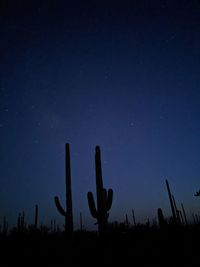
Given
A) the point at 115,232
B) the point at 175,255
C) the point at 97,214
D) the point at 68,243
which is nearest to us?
the point at 97,214

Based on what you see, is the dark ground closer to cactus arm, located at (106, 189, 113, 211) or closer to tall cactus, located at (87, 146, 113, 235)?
tall cactus, located at (87, 146, 113, 235)

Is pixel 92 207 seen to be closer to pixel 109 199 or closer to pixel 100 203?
pixel 100 203

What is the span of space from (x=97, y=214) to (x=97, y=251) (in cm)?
212

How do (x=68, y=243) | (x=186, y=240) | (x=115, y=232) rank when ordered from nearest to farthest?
(x=68, y=243)
(x=186, y=240)
(x=115, y=232)

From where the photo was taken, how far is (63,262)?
8.14m

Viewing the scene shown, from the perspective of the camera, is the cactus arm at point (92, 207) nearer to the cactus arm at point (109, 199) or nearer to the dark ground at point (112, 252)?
the cactus arm at point (109, 199)

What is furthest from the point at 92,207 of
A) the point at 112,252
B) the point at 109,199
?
the point at 112,252

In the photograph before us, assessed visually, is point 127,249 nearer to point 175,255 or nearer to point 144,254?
point 144,254

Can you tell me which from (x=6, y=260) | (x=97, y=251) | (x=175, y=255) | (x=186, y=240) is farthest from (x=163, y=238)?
(x=6, y=260)

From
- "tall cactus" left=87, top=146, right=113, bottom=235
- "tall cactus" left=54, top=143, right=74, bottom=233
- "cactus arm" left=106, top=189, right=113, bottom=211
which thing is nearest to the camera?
"tall cactus" left=87, top=146, right=113, bottom=235

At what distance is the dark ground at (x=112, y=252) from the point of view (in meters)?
7.93

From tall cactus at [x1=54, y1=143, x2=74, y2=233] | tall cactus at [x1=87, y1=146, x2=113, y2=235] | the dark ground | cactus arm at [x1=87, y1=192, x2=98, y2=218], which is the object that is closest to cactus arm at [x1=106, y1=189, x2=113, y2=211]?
tall cactus at [x1=87, y1=146, x2=113, y2=235]

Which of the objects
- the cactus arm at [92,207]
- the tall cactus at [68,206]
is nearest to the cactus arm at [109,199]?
the cactus arm at [92,207]

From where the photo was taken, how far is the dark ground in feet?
26.0
